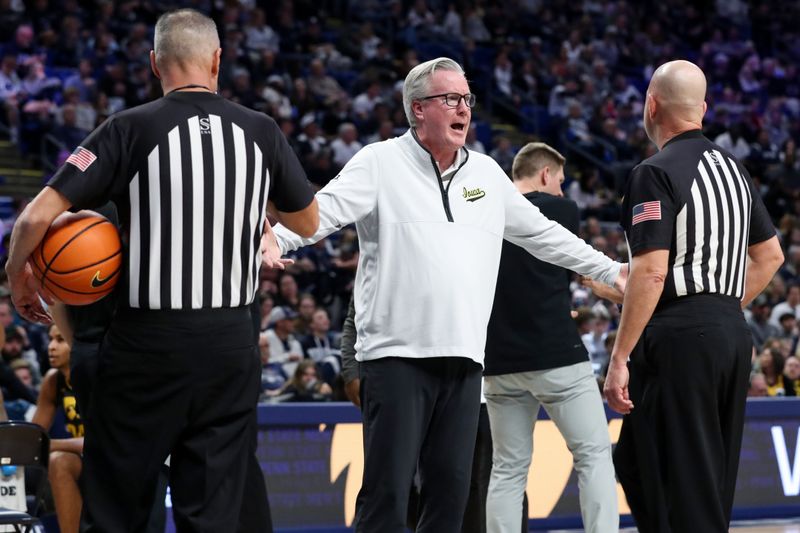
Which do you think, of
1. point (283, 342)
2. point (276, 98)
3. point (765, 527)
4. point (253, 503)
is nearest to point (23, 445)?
point (253, 503)

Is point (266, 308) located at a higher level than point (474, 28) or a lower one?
lower

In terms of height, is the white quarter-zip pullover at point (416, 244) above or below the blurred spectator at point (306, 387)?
above

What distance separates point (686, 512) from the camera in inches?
182

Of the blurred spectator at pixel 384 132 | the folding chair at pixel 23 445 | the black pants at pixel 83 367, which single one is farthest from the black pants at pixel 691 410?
the blurred spectator at pixel 384 132

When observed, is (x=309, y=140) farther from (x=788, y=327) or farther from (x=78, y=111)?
(x=788, y=327)

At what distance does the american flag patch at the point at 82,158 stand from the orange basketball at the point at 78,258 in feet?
0.62

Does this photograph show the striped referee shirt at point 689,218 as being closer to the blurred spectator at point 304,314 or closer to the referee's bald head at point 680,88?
the referee's bald head at point 680,88

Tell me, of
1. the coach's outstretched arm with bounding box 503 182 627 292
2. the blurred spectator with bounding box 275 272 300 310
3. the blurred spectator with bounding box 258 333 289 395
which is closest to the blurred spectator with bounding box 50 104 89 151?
the blurred spectator with bounding box 275 272 300 310

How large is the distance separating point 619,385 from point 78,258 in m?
2.12

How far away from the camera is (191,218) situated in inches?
152

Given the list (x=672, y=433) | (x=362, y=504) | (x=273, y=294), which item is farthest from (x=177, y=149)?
(x=273, y=294)

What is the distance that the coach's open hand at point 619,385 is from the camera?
186 inches

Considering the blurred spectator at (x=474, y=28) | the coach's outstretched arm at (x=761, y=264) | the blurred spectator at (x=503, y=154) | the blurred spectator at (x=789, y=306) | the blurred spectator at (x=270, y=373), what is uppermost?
the blurred spectator at (x=474, y=28)

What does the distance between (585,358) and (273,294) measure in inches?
286
